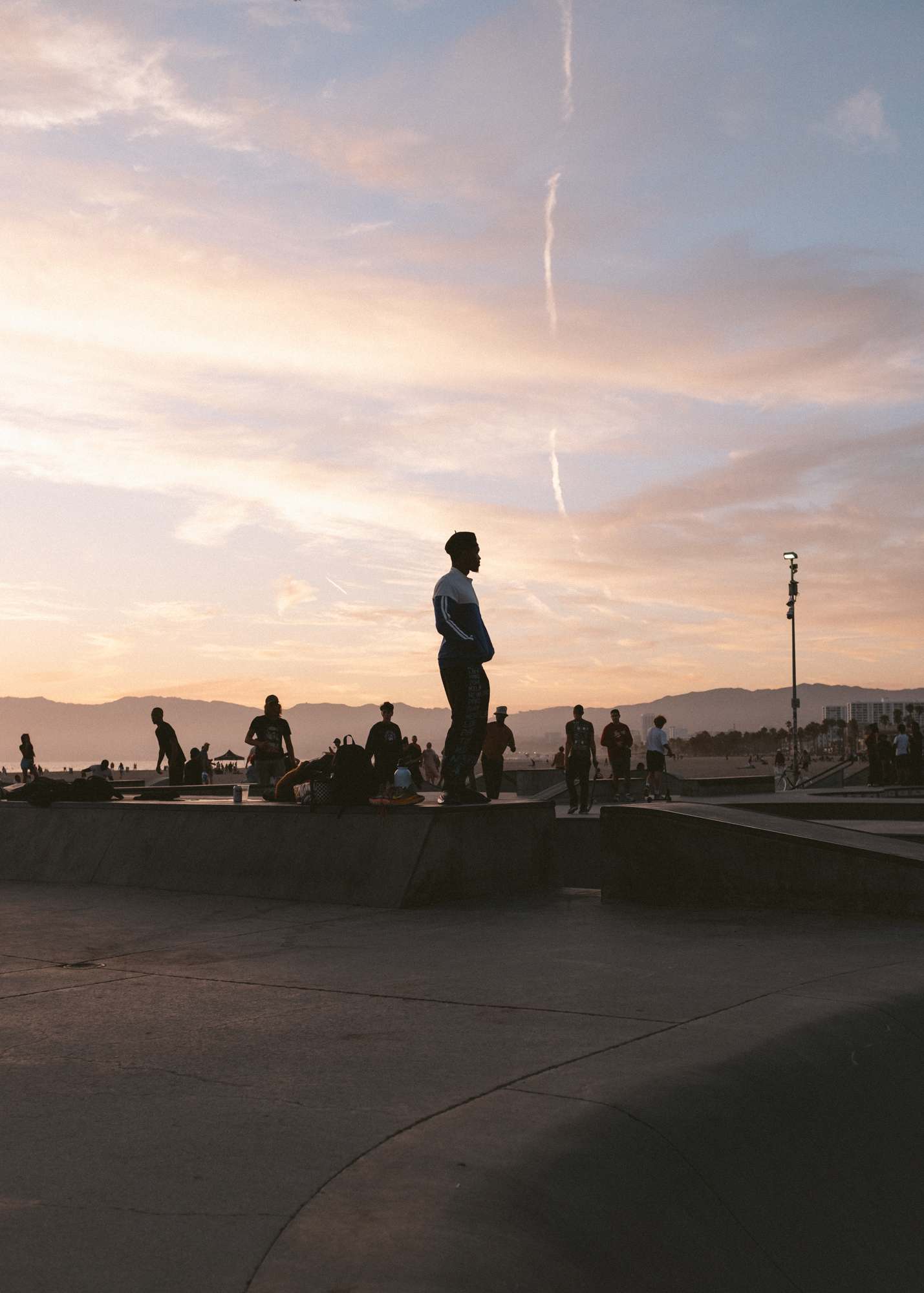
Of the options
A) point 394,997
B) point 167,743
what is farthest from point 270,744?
point 394,997

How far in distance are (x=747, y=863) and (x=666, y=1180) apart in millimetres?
4901

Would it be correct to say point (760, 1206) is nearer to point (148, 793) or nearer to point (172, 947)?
point (172, 947)

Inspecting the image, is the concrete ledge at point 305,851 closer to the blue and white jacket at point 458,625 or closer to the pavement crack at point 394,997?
the blue and white jacket at point 458,625

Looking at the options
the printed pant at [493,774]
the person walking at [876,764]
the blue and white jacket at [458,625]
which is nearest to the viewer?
the blue and white jacket at [458,625]

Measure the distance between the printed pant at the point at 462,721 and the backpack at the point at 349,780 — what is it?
68cm

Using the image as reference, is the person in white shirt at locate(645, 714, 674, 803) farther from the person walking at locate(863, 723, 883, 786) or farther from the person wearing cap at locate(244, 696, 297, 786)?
the person walking at locate(863, 723, 883, 786)

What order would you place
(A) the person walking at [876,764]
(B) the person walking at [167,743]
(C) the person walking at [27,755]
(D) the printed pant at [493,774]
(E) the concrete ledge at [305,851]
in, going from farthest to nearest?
(A) the person walking at [876,764]
(C) the person walking at [27,755]
(D) the printed pant at [493,774]
(B) the person walking at [167,743]
(E) the concrete ledge at [305,851]

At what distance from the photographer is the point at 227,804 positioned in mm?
10195

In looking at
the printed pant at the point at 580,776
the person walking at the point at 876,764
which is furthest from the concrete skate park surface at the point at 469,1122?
the person walking at the point at 876,764

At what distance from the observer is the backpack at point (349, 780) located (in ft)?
30.2

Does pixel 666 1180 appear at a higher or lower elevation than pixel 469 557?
lower

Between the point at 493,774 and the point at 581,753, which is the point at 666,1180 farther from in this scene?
the point at 493,774

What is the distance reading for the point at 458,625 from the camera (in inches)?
354

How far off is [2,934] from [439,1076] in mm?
4621
